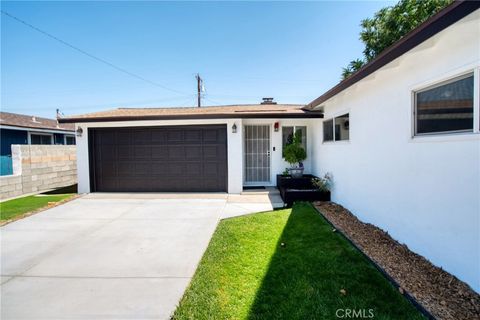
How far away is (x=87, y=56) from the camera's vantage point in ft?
40.5

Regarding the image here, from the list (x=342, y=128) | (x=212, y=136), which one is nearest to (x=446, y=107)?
(x=342, y=128)

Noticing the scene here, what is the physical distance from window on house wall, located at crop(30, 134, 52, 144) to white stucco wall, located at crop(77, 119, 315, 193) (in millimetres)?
11157

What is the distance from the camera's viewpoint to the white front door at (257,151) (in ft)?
32.9

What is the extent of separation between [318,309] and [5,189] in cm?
1132

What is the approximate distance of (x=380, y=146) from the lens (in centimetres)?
466

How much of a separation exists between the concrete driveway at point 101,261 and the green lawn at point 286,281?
1.07 feet

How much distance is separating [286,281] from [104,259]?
9.50 ft

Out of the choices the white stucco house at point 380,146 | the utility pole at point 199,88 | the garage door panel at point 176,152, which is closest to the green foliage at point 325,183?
the white stucco house at point 380,146

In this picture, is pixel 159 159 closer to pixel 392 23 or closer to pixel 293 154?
pixel 293 154

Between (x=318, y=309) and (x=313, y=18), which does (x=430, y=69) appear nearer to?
(x=318, y=309)

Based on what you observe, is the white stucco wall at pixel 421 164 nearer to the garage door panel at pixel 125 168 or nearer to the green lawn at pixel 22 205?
the garage door panel at pixel 125 168

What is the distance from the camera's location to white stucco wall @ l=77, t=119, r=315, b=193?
8.82m

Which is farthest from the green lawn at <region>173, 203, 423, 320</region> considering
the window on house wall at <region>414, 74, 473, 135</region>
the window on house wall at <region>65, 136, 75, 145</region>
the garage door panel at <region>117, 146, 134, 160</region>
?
the window on house wall at <region>65, 136, 75, 145</region>

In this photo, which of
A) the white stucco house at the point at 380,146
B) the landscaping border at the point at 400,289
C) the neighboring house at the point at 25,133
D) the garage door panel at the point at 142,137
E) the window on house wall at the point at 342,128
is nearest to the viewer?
the landscaping border at the point at 400,289
